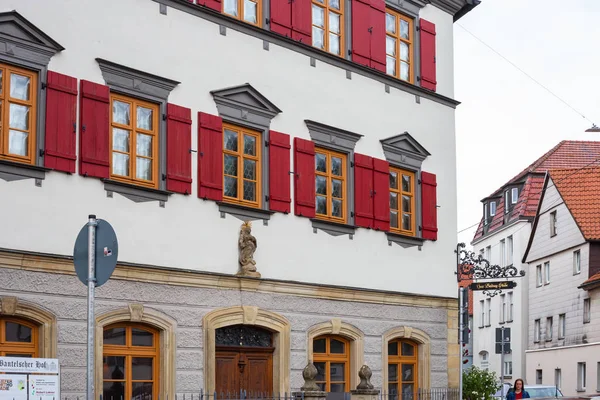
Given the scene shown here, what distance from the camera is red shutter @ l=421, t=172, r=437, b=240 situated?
24594 mm

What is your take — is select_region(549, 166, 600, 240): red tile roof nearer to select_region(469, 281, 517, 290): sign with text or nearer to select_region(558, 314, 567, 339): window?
select_region(558, 314, 567, 339): window

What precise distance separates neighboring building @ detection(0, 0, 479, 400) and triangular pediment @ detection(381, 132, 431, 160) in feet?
0.15

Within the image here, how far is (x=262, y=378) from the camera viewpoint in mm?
20750

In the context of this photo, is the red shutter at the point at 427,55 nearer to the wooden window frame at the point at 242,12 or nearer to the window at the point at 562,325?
the wooden window frame at the point at 242,12

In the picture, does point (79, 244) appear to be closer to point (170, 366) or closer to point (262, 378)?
point (170, 366)

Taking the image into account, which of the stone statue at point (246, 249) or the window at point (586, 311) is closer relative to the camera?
the stone statue at point (246, 249)

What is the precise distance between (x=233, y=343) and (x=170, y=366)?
1.78 m

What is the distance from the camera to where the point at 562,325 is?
53531mm

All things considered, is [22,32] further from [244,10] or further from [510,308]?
[510,308]

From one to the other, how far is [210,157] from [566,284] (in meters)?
36.0

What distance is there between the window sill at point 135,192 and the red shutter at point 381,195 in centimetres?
566

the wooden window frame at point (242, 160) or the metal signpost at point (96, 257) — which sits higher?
the wooden window frame at point (242, 160)

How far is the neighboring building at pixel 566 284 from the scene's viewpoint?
49875 mm

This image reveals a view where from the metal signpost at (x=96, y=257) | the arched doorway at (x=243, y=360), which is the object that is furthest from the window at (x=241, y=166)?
the metal signpost at (x=96, y=257)
